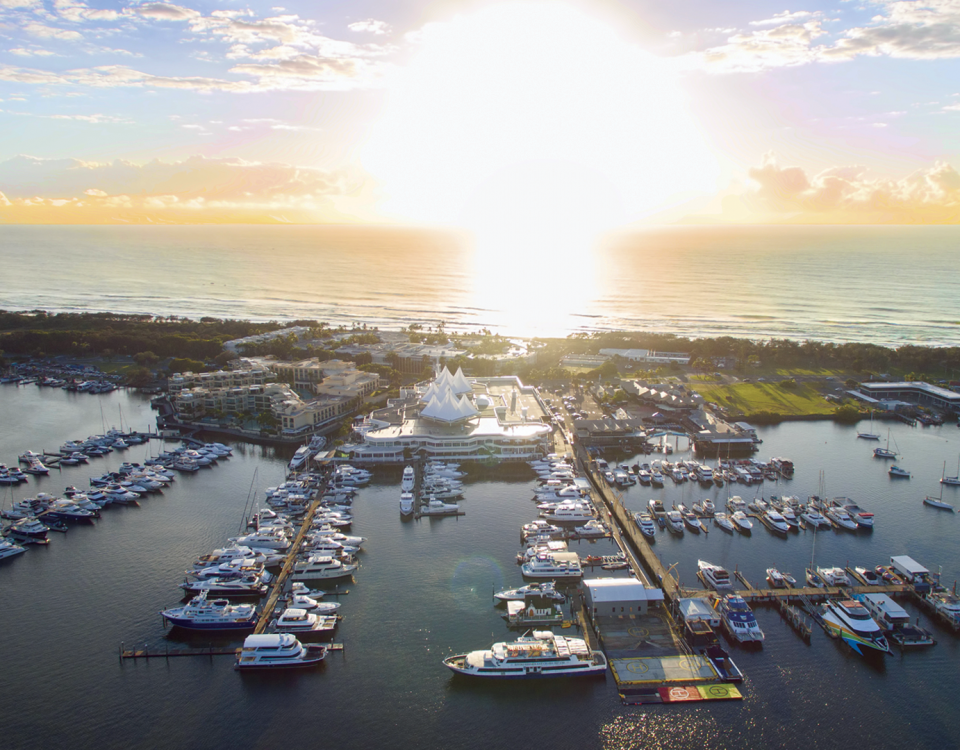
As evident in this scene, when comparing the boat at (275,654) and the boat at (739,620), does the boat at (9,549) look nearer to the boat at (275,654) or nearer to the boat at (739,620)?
the boat at (275,654)

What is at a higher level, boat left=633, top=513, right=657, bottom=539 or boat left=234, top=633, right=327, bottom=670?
boat left=633, top=513, right=657, bottom=539

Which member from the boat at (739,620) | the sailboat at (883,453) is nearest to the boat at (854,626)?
the boat at (739,620)

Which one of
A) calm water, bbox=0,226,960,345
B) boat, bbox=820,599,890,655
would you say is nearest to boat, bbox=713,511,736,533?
boat, bbox=820,599,890,655

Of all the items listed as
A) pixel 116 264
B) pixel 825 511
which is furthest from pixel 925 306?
pixel 116 264

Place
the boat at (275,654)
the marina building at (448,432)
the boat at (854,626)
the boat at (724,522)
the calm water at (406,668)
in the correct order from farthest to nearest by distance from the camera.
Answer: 1. the marina building at (448,432)
2. the boat at (724,522)
3. the boat at (854,626)
4. the boat at (275,654)
5. the calm water at (406,668)

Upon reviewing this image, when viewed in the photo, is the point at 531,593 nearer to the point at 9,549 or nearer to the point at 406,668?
the point at 406,668

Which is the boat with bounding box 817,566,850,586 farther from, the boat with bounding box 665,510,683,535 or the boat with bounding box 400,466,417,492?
the boat with bounding box 400,466,417,492

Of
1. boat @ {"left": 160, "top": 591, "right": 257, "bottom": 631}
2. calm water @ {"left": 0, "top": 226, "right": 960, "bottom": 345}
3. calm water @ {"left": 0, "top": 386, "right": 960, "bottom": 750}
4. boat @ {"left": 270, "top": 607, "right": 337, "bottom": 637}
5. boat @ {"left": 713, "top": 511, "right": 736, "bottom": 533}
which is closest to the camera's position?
calm water @ {"left": 0, "top": 386, "right": 960, "bottom": 750}
